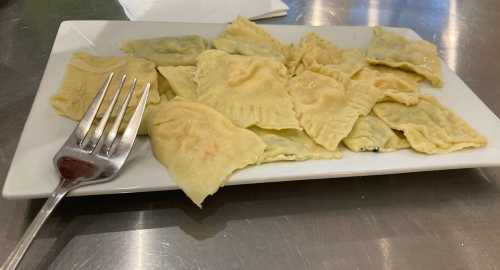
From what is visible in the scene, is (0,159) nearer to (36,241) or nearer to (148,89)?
(36,241)

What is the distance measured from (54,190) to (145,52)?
0.53 metres

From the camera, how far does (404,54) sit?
1320 millimetres

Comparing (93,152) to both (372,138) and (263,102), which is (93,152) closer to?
(263,102)

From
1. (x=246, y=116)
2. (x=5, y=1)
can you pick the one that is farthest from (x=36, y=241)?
(x=5, y=1)

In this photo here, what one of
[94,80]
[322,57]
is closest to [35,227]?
[94,80]

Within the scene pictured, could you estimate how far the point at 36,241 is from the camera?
0.83 metres

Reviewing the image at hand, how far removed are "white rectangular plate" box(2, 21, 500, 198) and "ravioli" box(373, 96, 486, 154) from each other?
0.02 meters

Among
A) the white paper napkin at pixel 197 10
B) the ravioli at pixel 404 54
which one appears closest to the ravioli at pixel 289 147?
the ravioli at pixel 404 54

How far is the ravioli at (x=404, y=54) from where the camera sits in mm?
1258

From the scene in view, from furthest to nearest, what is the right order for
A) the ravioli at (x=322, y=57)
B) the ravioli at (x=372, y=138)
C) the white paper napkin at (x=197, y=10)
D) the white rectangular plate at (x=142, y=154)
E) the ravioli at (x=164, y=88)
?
the white paper napkin at (x=197, y=10) < the ravioli at (x=322, y=57) < the ravioli at (x=164, y=88) < the ravioli at (x=372, y=138) < the white rectangular plate at (x=142, y=154)

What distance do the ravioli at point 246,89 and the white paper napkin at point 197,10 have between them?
0.51 meters

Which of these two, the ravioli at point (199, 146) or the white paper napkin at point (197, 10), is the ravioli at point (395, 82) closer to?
the ravioli at point (199, 146)

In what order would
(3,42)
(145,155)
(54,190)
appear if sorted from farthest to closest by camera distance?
(3,42) → (145,155) → (54,190)

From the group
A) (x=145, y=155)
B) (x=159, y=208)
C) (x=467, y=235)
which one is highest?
(x=145, y=155)
